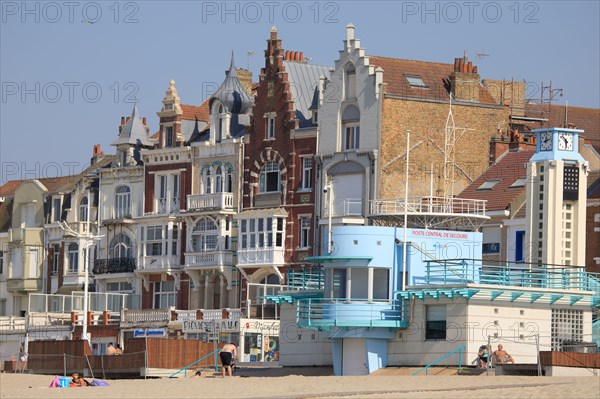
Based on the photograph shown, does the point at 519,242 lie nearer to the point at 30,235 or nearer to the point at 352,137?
the point at 352,137

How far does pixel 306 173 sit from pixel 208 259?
662 cm

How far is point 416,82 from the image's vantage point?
254ft

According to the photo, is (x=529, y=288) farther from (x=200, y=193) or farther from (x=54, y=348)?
(x=200, y=193)

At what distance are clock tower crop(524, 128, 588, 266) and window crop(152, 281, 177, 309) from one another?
2666 centimetres

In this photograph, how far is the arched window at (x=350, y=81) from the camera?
75.7 meters

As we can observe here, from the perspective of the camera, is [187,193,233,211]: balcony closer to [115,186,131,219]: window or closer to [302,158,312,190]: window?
[302,158,312,190]: window

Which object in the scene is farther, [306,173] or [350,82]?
[306,173]

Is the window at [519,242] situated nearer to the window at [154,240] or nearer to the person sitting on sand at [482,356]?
the person sitting on sand at [482,356]

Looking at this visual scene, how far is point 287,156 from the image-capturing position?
78.7 metres

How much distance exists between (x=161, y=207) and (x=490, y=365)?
34.0m

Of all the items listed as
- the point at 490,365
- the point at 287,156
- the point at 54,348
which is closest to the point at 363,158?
the point at 287,156

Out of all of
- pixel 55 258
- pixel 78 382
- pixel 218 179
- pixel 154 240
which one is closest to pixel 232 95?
pixel 218 179

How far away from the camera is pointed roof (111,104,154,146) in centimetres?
8769

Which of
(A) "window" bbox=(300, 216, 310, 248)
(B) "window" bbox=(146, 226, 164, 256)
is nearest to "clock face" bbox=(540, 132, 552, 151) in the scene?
(A) "window" bbox=(300, 216, 310, 248)
